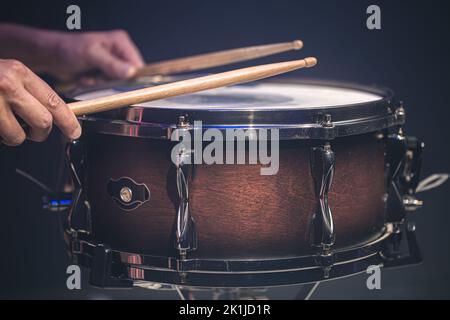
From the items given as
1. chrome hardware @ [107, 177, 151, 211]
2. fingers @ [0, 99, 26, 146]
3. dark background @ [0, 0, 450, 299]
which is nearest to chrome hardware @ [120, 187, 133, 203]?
chrome hardware @ [107, 177, 151, 211]

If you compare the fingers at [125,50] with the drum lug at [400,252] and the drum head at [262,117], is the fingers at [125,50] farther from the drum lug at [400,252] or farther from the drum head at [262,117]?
the drum lug at [400,252]

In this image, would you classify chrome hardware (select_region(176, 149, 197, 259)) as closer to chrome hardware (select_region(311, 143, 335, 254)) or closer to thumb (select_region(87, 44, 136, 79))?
chrome hardware (select_region(311, 143, 335, 254))

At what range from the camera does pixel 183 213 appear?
1138 millimetres

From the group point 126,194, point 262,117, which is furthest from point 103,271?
point 262,117

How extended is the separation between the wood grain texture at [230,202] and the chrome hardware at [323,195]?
0.5 inches

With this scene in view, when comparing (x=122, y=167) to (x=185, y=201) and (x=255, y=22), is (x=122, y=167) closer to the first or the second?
(x=185, y=201)

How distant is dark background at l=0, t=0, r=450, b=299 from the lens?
2096 mm

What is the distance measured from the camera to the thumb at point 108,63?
68.3 inches

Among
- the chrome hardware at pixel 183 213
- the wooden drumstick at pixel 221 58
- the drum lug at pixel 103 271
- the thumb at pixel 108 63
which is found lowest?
the drum lug at pixel 103 271

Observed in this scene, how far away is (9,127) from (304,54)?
4.30ft

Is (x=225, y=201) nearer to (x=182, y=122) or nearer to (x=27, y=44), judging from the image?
(x=182, y=122)

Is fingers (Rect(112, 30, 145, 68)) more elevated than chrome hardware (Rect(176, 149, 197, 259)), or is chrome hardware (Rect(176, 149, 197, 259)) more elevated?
fingers (Rect(112, 30, 145, 68))

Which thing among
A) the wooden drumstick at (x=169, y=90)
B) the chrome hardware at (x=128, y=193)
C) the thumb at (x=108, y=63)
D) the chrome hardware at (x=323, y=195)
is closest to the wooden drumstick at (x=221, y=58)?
the thumb at (x=108, y=63)

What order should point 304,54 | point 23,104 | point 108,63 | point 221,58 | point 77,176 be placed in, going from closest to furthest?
point 23,104 → point 77,176 → point 221,58 → point 108,63 → point 304,54
